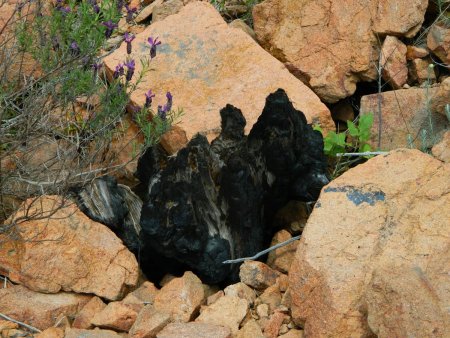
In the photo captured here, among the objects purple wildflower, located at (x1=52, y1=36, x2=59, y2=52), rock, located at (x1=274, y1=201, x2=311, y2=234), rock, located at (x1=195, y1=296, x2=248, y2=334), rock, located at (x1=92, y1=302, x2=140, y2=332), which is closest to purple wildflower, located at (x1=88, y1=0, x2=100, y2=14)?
purple wildflower, located at (x1=52, y1=36, x2=59, y2=52)

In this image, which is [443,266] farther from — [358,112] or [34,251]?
[358,112]

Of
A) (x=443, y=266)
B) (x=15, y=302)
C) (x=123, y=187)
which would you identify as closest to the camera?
(x=443, y=266)

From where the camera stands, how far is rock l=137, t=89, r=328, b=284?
454 cm

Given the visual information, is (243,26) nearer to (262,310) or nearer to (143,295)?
(143,295)

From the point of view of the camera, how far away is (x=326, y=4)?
20.4ft

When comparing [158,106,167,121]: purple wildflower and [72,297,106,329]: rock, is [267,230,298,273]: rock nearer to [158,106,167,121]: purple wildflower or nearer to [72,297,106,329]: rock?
[72,297,106,329]: rock

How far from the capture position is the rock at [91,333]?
4.11 meters

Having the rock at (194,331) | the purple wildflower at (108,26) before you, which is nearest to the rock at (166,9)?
the purple wildflower at (108,26)

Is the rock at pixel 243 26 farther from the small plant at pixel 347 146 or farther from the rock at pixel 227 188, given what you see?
the rock at pixel 227 188

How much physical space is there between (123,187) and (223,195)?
0.79 metres

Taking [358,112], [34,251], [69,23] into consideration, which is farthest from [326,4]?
[34,251]

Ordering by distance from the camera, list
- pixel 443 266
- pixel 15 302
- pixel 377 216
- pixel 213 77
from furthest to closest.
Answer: pixel 213 77 → pixel 15 302 → pixel 377 216 → pixel 443 266

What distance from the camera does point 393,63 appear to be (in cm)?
594

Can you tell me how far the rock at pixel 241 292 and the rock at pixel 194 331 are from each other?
30cm
